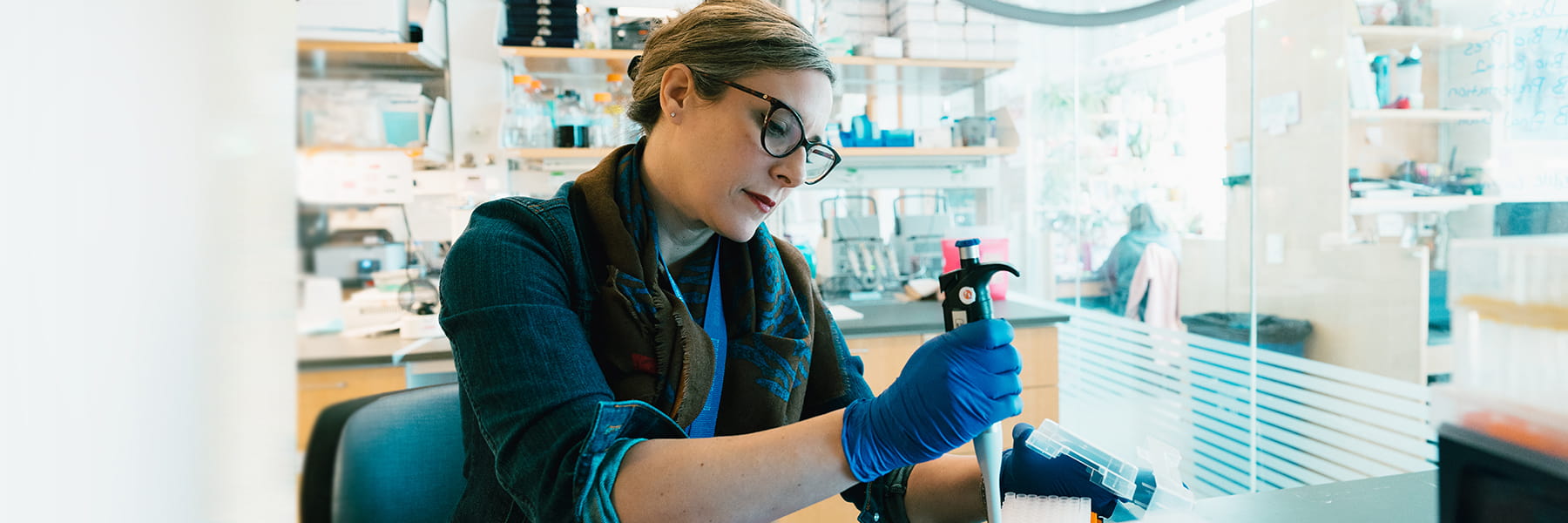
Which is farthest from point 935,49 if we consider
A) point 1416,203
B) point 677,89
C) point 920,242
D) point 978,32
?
point 677,89

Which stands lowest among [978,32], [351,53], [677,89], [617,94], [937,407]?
[937,407]

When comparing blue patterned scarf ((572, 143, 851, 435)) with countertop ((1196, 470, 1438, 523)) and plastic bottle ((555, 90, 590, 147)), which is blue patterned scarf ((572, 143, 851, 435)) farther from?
plastic bottle ((555, 90, 590, 147))

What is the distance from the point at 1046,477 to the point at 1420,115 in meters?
1.82

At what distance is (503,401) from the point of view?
2.38 ft

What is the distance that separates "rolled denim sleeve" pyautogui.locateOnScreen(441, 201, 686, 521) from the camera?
2.28ft

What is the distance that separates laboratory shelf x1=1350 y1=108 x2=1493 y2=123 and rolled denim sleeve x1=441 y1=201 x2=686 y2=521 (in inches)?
82.2

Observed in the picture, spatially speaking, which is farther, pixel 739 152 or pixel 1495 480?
pixel 739 152

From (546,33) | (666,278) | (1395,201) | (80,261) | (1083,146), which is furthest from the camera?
(1083,146)

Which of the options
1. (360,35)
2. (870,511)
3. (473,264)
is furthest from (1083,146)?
(360,35)

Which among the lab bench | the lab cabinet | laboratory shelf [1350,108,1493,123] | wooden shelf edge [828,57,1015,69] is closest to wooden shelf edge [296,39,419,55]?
the lab cabinet

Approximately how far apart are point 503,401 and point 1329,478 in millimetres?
2335

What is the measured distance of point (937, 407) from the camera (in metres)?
0.70

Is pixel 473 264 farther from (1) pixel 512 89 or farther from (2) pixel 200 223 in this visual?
(1) pixel 512 89

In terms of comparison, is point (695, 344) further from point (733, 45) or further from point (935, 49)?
point (935, 49)
